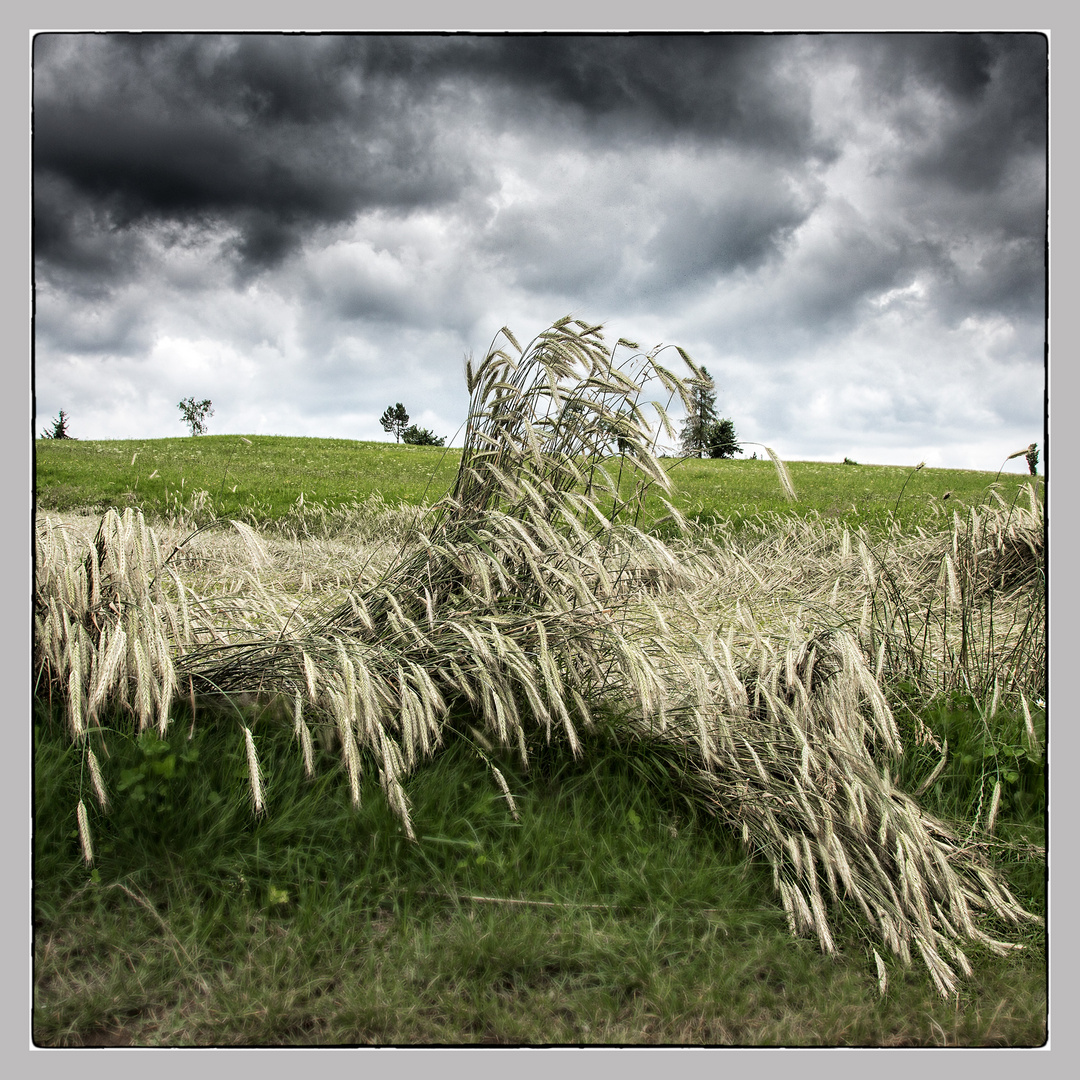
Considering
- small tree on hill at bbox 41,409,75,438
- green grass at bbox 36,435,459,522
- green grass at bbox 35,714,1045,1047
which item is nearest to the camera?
green grass at bbox 35,714,1045,1047

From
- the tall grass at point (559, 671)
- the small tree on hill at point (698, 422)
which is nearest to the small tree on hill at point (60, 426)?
the tall grass at point (559, 671)

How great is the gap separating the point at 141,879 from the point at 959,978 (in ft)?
6.53

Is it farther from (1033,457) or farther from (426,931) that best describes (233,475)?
(1033,457)

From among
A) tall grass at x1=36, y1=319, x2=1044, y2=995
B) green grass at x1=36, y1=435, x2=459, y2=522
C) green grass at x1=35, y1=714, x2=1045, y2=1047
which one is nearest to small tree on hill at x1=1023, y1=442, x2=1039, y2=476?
tall grass at x1=36, y1=319, x2=1044, y2=995

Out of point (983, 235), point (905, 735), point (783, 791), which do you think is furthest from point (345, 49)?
point (905, 735)

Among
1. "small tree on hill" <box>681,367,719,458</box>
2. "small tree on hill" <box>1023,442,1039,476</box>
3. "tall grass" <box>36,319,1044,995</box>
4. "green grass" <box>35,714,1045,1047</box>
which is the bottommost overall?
"green grass" <box>35,714,1045,1047</box>

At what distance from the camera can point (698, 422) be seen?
2.49m

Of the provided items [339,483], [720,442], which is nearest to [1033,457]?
[720,442]

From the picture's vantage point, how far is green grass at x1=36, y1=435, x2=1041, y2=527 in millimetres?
5797

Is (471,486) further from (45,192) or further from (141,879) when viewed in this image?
(45,192)

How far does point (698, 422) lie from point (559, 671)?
1023mm

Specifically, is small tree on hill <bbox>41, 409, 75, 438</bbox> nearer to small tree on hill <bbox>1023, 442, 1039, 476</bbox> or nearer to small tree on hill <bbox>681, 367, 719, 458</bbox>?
small tree on hill <bbox>681, 367, 719, 458</bbox>

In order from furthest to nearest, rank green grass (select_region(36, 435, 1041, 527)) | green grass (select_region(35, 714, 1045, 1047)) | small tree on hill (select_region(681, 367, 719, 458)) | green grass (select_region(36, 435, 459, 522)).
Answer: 1. green grass (select_region(36, 435, 1041, 527))
2. green grass (select_region(36, 435, 459, 522))
3. small tree on hill (select_region(681, 367, 719, 458))
4. green grass (select_region(35, 714, 1045, 1047))

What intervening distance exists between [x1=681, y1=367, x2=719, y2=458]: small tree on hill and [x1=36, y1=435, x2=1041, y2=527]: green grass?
204 cm
